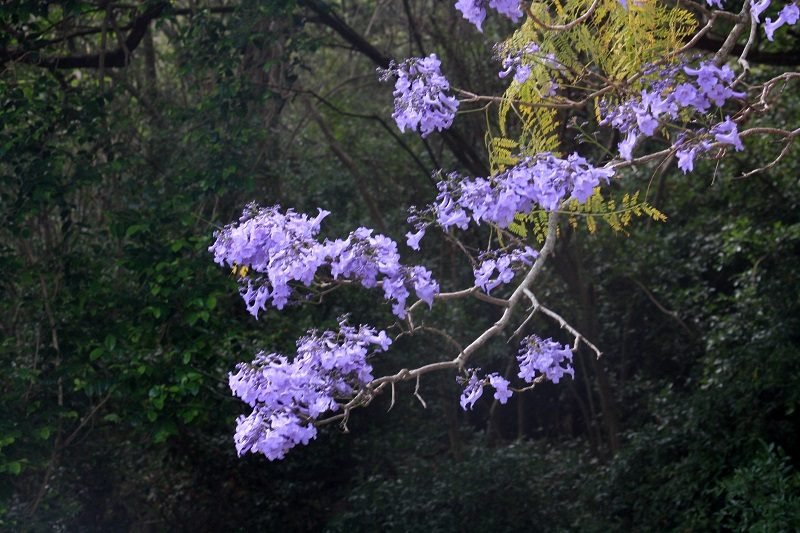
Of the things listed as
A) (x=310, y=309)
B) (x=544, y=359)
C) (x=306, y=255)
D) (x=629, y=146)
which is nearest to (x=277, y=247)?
(x=306, y=255)

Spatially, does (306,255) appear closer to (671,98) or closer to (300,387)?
(300,387)

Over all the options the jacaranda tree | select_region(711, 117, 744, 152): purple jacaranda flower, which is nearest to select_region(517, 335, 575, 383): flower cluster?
the jacaranda tree

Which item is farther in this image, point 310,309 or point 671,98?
point 310,309

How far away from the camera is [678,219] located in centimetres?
851

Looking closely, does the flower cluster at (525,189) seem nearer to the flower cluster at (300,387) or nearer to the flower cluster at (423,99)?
the flower cluster at (423,99)

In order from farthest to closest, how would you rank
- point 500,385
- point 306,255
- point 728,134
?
1. point 500,385
2. point 728,134
3. point 306,255

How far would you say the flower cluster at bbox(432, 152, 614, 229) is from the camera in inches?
103

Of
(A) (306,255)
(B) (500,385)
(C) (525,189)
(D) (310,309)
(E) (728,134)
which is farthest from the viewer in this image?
(D) (310,309)

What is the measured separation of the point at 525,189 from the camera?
2.65 metres

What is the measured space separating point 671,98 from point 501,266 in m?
0.62

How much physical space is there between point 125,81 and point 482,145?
234 cm

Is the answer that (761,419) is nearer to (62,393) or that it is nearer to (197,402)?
(197,402)

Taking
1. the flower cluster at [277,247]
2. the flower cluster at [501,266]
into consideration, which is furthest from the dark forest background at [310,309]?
the flower cluster at [277,247]

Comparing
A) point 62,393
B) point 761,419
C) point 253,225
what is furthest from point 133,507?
point 253,225
